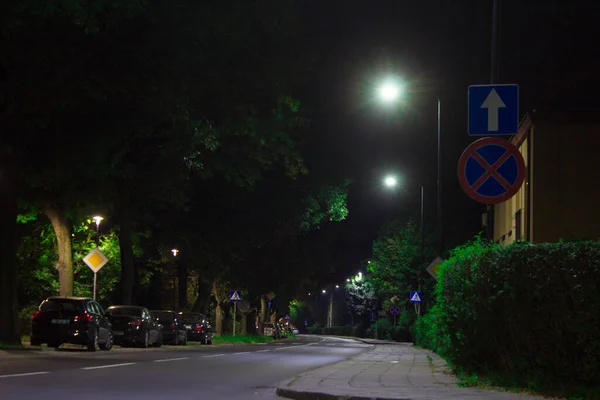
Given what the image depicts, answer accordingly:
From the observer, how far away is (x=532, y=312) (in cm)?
1307

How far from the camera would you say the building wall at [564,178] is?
31627 millimetres

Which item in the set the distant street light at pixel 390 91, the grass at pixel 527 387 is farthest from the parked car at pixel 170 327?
the grass at pixel 527 387

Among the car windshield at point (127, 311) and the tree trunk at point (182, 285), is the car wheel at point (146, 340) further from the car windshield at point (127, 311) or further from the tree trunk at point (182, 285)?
the tree trunk at point (182, 285)

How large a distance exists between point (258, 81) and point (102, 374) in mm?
11505

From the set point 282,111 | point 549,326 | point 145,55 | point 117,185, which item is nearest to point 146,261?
point 117,185

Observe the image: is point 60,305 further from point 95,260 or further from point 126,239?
point 126,239

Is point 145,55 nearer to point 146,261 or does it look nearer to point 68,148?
point 68,148

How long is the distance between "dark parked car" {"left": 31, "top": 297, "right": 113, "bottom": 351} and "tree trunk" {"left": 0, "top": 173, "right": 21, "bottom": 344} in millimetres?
865

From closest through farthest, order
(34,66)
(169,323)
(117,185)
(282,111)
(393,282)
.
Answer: (34,66) < (282,111) < (117,185) < (169,323) < (393,282)

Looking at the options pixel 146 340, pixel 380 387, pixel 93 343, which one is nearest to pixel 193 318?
pixel 146 340

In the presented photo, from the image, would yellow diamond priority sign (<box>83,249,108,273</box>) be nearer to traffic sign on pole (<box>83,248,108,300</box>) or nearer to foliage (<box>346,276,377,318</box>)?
traffic sign on pole (<box>83,248,108,300</box>)

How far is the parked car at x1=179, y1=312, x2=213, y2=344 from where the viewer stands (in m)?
46.1

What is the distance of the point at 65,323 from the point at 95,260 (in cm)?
503

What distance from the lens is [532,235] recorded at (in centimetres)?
3169
